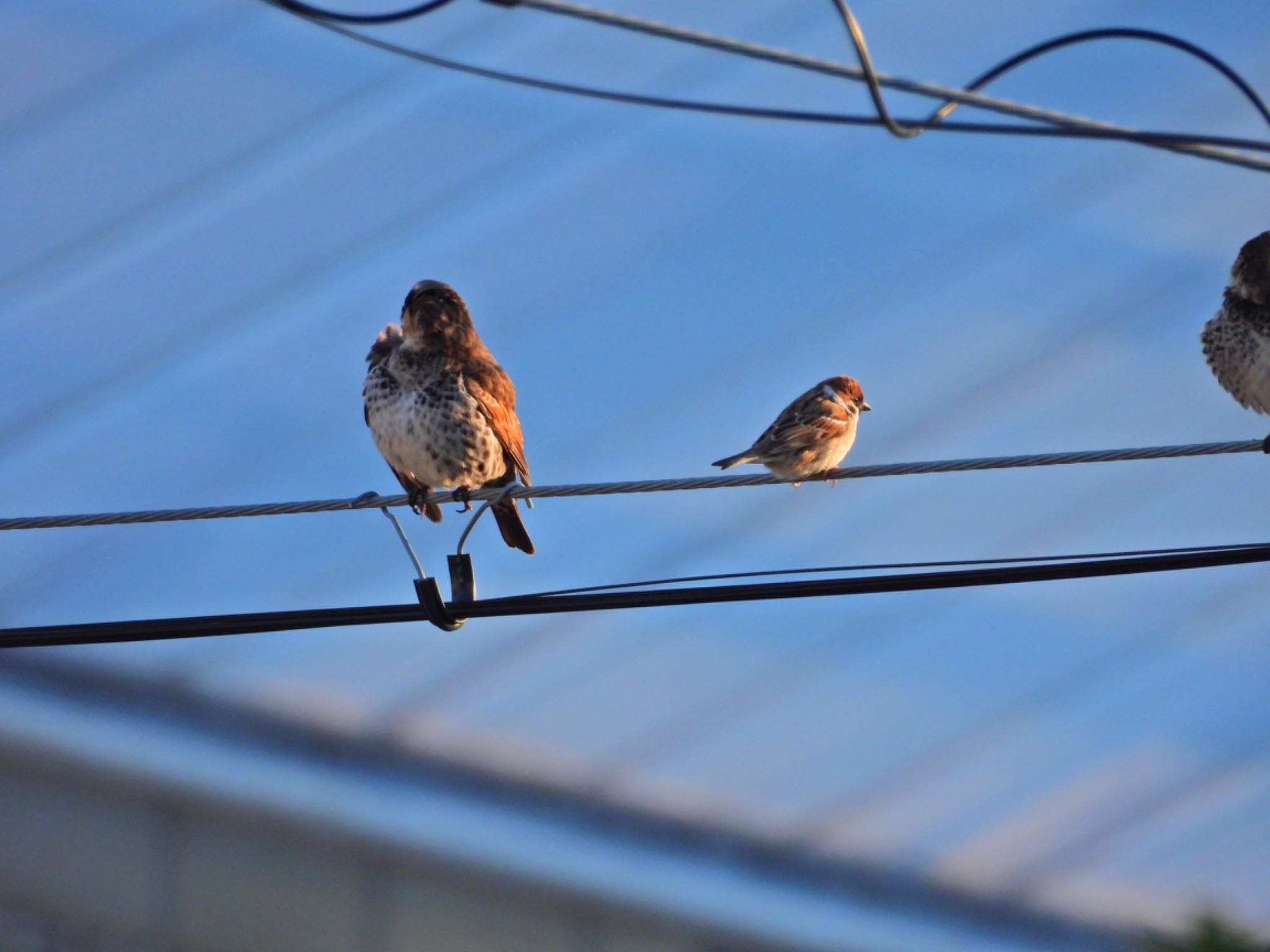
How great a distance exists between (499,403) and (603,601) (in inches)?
110

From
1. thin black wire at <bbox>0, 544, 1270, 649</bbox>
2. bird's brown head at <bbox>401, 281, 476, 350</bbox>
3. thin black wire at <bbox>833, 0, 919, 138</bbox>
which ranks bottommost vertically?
thin black wire at <bbox>0, 544, 1270, 649</bbox>

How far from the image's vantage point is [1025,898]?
14.8 m

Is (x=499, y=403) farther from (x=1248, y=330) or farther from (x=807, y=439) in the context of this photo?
(x=1248, y=330)

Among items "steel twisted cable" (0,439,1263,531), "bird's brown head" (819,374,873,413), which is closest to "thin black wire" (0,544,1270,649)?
"steel twisted cable" (0,439,1263,531)

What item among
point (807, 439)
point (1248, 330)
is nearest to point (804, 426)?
point (807, 439)

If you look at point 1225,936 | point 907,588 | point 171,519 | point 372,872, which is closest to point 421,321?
point 171,519

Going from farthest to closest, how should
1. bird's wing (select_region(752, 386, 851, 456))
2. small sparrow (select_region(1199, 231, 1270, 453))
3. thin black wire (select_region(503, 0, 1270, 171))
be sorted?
bird's wing (select_region(752, 386, 851, 456)), small sparrow (select_region(1199, 231, 1270, 453)), thin black wire (select_region(503, 0, 1270, 171))

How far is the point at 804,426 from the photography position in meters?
8.44

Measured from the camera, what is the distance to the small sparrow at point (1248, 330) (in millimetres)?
8203

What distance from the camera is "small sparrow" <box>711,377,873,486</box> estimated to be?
836 centimetres

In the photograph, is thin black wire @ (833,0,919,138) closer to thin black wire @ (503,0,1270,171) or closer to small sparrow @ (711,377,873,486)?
thin black wire @ (503,0,1270,171)

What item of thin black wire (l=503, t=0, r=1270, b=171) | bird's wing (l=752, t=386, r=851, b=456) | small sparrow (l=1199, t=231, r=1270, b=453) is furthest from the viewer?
bird's wing (l=752, t=386, r=851, b=456)

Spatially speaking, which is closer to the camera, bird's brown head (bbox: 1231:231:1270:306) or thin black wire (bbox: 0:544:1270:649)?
thin black wire (bbox: 0:544:1270:649)

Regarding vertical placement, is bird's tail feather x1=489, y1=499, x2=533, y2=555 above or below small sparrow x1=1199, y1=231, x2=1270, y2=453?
below
